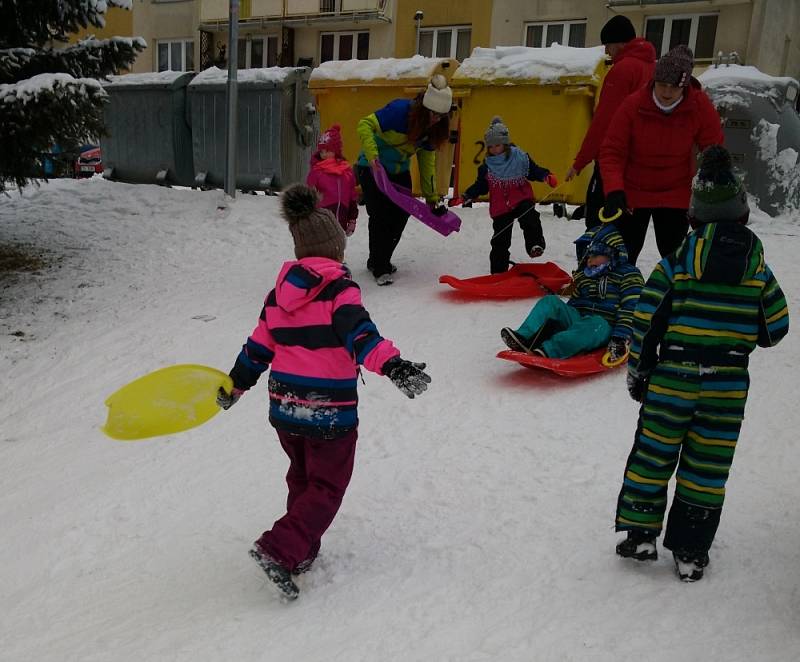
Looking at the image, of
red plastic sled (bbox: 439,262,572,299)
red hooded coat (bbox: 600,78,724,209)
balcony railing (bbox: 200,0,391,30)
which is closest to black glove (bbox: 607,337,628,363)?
red hooded coat (bbox: 600,78,724,209)

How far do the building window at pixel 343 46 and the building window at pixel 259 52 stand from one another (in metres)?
1.67

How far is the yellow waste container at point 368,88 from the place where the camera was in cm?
1019

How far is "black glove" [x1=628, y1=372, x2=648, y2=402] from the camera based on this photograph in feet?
9.20

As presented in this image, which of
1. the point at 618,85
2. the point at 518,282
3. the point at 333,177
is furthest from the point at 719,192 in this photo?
the point at 333,177

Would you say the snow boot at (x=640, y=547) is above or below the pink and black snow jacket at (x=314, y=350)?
below

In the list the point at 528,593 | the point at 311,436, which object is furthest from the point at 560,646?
the point at 311,436

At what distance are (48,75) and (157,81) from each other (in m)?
5.28

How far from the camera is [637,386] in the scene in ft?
9.25

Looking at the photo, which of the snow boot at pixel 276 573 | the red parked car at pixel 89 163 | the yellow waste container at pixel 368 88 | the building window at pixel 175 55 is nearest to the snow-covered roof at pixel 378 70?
the yellow waste container at pixel 368 88

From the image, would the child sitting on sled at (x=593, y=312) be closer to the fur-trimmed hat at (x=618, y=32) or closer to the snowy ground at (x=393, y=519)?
the snowy ground at (x=393, y=519)

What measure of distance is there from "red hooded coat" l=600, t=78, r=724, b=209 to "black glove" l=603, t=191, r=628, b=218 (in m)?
0.06

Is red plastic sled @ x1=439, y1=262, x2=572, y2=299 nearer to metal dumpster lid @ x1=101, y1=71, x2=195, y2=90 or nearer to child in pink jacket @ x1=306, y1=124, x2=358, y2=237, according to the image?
child in pink jacket @ x1=306, y1=124, x2=358, y2=237

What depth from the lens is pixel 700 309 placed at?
8.73ft

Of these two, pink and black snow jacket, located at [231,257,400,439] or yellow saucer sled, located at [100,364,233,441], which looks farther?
yellow saucer sled, located at [100,364,233,441]
